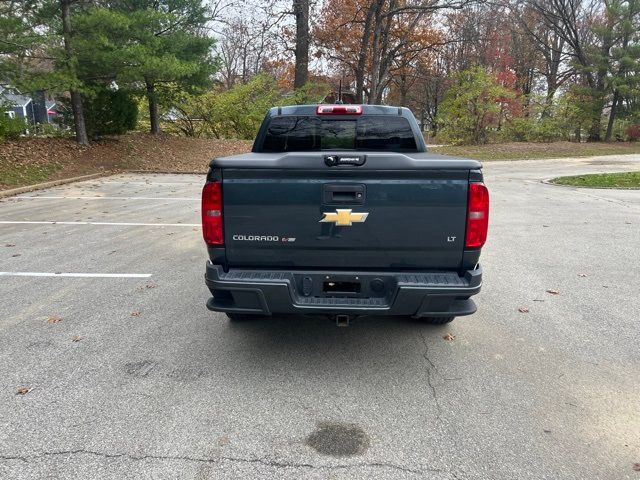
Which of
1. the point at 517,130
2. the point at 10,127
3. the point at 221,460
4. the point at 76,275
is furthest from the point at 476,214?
the point at 517,130

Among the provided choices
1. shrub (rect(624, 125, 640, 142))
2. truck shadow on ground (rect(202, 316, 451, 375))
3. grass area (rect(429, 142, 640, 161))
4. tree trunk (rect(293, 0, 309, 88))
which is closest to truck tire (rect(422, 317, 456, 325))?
truck shadow on ground (rect(202, 316, 451, 375))

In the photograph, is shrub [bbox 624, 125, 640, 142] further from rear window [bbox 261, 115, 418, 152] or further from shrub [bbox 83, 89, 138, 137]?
rear window [bbox 261, 115, 418, 152]

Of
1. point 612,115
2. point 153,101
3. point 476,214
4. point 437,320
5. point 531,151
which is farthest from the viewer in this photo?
point 612,115

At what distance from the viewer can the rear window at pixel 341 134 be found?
4.60 meters

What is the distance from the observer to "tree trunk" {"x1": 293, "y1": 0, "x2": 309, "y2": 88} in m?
24.2

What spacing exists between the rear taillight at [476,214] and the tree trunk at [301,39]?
2384 centimetres

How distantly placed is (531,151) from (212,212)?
27.2 m

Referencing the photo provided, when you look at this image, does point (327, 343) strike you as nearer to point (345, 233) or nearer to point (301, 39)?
point (345, 233)

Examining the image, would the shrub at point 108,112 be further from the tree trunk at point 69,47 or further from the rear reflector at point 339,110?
the rear reflector at point 339,110

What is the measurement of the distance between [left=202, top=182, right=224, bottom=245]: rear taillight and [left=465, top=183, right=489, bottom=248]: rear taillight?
65.7 inches

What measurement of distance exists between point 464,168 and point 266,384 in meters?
2.00

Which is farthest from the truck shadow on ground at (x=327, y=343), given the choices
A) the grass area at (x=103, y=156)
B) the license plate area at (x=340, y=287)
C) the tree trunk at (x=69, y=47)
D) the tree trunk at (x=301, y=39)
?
the tree trunk at (x=301, y=39)

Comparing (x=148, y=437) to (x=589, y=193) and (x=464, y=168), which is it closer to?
(x=464, y=168)

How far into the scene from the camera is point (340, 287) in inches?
126
